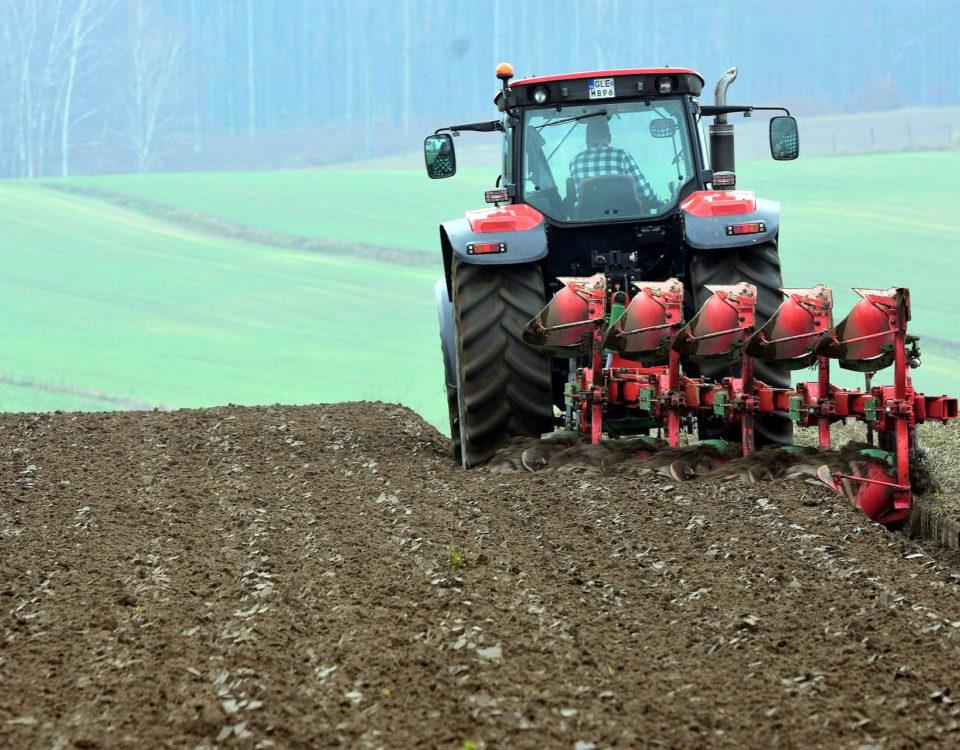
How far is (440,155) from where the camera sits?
8406 mm

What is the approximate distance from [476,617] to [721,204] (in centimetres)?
398

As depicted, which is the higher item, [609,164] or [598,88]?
[598,88]

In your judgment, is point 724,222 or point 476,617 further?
point 724,222

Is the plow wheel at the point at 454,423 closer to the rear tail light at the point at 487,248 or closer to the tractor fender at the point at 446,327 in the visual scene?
the tractor fender at the point at 446,327

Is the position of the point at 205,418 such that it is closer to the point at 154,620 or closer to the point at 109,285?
the point at 154,620

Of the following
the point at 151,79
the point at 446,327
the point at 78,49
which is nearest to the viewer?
the point at 446,327

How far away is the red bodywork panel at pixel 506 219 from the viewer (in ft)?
25.9

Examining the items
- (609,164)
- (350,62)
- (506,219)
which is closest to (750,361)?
(506,219)

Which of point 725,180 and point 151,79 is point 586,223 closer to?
point 725,180

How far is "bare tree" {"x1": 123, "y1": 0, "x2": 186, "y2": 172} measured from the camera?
4662 cm

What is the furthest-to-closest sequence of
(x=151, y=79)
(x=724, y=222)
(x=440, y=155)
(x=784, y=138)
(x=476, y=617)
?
(x=151, y=79) < (x=440, y=155) < (x=784, y=138) < (x=724, y=222) < (x=476, y=617)

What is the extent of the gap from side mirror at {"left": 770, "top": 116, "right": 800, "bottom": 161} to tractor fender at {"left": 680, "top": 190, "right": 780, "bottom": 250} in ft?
1.23

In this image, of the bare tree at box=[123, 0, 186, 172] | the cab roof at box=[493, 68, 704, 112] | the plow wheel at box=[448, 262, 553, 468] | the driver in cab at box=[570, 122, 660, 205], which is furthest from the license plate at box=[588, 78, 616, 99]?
the bare tree at box=[123, 0, 186, 172]

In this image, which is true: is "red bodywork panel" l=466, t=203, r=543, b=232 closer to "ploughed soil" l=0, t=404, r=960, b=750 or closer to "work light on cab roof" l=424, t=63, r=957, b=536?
"work light on cab roof" l=424, t=63, r=957, b=536
